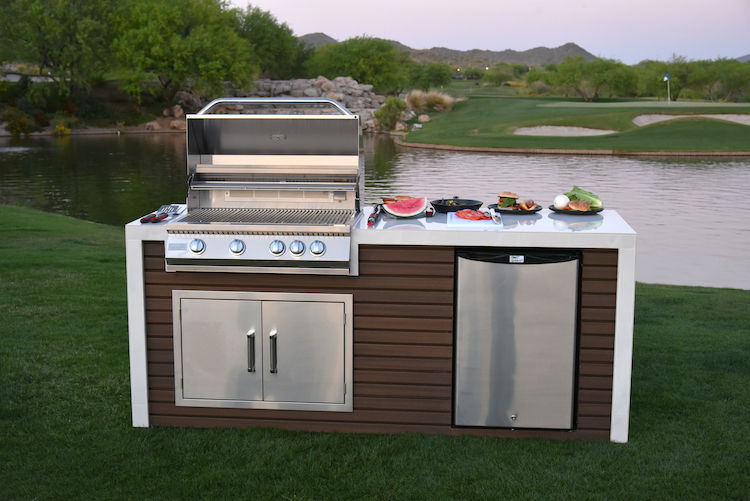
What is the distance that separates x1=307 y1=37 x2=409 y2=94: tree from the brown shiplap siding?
6542 cm

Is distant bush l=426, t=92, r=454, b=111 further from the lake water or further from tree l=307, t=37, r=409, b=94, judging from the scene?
the lake water

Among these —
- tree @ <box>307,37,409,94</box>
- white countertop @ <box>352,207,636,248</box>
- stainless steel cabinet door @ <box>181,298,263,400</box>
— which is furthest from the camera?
tree @ <box>307,37,409,94</box>

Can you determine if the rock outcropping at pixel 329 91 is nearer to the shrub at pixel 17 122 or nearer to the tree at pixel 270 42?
the tree at pixel 270 42

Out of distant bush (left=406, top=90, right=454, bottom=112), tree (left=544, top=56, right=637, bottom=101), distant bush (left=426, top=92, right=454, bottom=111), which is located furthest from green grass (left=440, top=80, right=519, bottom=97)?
distant bush (left=406, top=90, right=454, bottom=112)

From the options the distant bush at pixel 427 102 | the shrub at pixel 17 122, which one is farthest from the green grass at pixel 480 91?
the shrub at pixel 17 122

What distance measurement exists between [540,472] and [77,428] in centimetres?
222

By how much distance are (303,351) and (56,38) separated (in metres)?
45.2

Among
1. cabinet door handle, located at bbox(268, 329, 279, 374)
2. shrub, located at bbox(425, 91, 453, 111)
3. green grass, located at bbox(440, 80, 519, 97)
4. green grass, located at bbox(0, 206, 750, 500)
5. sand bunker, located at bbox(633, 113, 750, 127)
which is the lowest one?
green grass, located at bbox(0, 206, 750, 500)

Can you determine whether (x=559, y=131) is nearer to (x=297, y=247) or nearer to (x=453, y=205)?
(x=453, y=205)

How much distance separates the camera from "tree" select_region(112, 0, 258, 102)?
46938 millimetres

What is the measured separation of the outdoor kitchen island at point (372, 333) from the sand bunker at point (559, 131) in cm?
3135

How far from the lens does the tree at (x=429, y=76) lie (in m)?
83.6

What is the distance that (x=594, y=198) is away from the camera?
4.09 m

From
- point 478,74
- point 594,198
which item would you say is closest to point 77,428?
point 594,198
